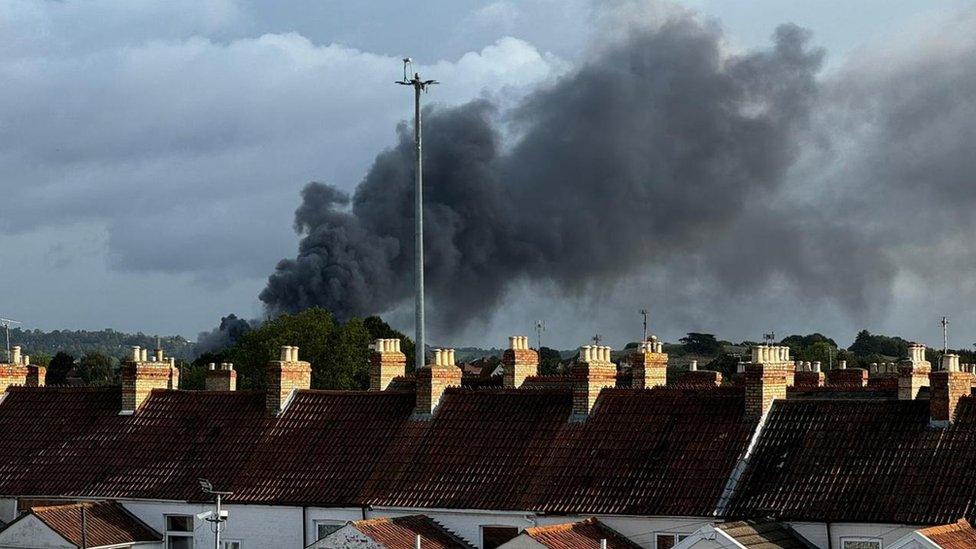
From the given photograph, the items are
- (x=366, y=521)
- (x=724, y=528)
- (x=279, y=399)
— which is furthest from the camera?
(x=279, y=399)

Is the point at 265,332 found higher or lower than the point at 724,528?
higher

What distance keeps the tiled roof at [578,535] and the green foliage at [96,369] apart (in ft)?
460

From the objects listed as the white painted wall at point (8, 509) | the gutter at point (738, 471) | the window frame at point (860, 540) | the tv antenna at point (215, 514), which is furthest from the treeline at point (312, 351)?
the window frame at point (860, 540)

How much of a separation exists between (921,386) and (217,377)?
25.7 metres

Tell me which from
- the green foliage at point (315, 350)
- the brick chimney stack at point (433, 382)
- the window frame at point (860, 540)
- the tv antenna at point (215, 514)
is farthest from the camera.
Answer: the green foliage at point (315, 350)

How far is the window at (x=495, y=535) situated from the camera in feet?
138

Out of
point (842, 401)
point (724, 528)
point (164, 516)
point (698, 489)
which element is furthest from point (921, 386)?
point (164, 516)

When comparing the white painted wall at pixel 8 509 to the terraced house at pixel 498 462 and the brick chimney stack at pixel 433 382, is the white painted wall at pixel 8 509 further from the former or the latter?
the brick chimney stack at pixel 433 382

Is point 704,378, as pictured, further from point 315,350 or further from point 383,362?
point 315,350

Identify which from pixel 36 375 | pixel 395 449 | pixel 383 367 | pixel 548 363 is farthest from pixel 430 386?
pixel 548 363

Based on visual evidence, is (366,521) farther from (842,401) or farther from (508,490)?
(842,401)

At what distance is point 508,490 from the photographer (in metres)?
42.7

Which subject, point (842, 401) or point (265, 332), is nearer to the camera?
point (842, 401)

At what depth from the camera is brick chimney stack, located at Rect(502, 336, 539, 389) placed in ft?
179
